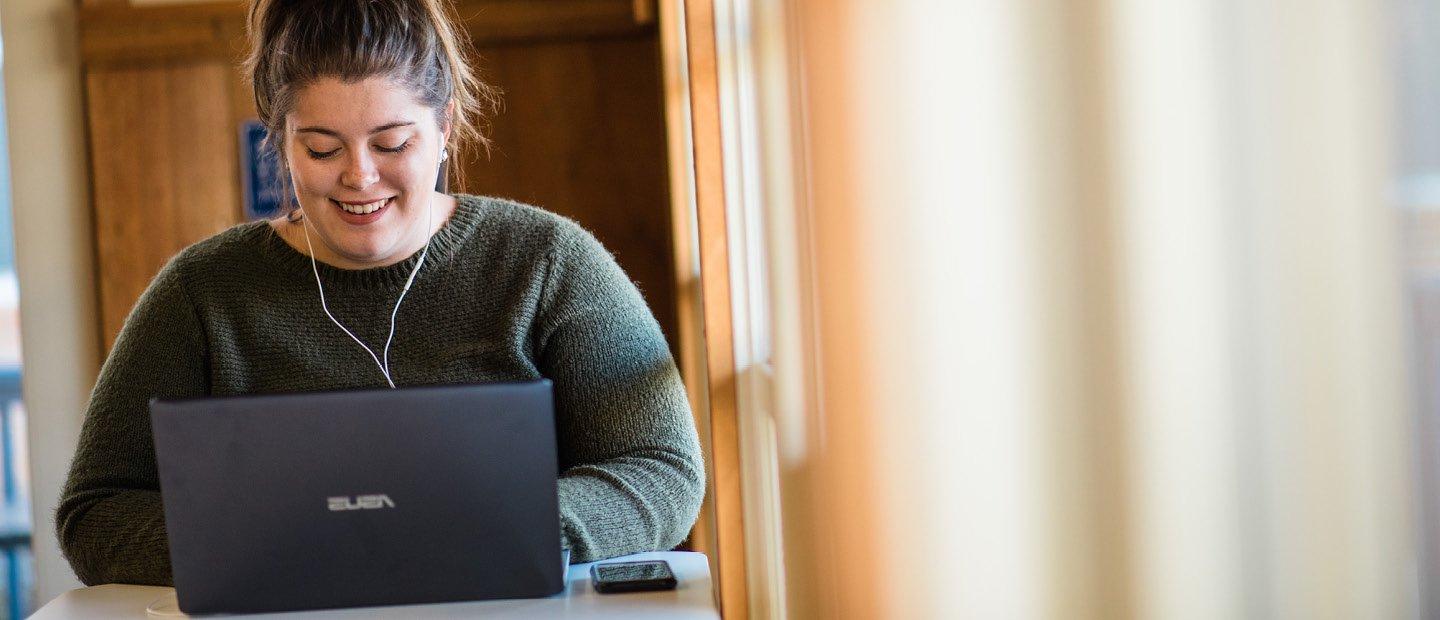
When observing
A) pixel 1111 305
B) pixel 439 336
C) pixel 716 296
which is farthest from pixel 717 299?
pixel 1111 305

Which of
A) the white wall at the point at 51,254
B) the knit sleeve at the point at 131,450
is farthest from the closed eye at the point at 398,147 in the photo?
the white wall at the point at 51,254

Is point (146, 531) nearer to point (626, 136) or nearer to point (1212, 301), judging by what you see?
point (1212, 301)

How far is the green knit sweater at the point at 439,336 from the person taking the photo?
1460mm

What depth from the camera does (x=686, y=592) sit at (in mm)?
1172

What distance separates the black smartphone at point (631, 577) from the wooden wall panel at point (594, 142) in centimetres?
229

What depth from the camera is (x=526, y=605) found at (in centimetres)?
111

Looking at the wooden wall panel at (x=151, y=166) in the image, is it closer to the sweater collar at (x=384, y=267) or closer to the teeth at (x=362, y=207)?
the sweater collar at (x=384, y=267)

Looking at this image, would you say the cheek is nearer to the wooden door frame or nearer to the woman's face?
the woman's face

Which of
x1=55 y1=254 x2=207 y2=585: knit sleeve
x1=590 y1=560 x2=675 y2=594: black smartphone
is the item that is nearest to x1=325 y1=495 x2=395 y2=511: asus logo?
x1=590 y1=560 x2=675 y2=594: black smartphone

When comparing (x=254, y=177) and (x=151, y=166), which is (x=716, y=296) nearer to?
(x=254, y=177)

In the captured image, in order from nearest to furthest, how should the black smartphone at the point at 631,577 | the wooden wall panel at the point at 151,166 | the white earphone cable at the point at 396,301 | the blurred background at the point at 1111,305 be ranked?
the blurred background at the point at 1111,305 → the black smartphone at the point at 631,577 → the white earphone cable at the point at 396,301 → the wooden wall panel at the point at 151,166

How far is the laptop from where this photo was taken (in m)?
1.01

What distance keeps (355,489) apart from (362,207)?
61cm

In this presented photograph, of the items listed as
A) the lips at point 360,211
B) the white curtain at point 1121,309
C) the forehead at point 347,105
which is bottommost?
the white curtain at point 1121,309
